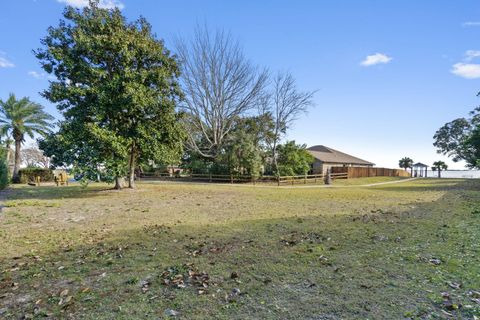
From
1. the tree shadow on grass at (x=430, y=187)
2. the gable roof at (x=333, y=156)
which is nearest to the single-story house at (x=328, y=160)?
the gable roof at (x=333, y=156)

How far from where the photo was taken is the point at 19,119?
25062 mm

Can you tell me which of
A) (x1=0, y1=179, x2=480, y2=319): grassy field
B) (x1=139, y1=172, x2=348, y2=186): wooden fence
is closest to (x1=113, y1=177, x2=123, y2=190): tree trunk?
(x1=0, y1=179, x2=480, y2=319): grassy field

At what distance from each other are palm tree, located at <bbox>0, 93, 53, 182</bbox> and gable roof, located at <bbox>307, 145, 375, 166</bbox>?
1325 inches

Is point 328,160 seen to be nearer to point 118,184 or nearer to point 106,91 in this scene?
point 118,184

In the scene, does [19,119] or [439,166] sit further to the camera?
[439,166]

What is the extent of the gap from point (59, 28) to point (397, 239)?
16.1 m

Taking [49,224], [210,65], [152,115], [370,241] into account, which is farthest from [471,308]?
[210,65]

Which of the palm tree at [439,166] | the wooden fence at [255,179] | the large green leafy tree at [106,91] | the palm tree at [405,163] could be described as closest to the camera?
the large green leafy tree at [106,91]

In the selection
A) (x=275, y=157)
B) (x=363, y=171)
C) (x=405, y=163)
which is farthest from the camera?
(x=405, y=163)

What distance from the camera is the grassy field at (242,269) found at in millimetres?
3068

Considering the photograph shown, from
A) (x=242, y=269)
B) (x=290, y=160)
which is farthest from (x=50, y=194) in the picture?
(x=290, y=160)

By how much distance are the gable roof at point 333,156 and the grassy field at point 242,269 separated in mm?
35450

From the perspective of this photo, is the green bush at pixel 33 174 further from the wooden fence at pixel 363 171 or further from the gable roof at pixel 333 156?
the gable roof at pixel 333 156

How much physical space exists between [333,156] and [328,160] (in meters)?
4.41
